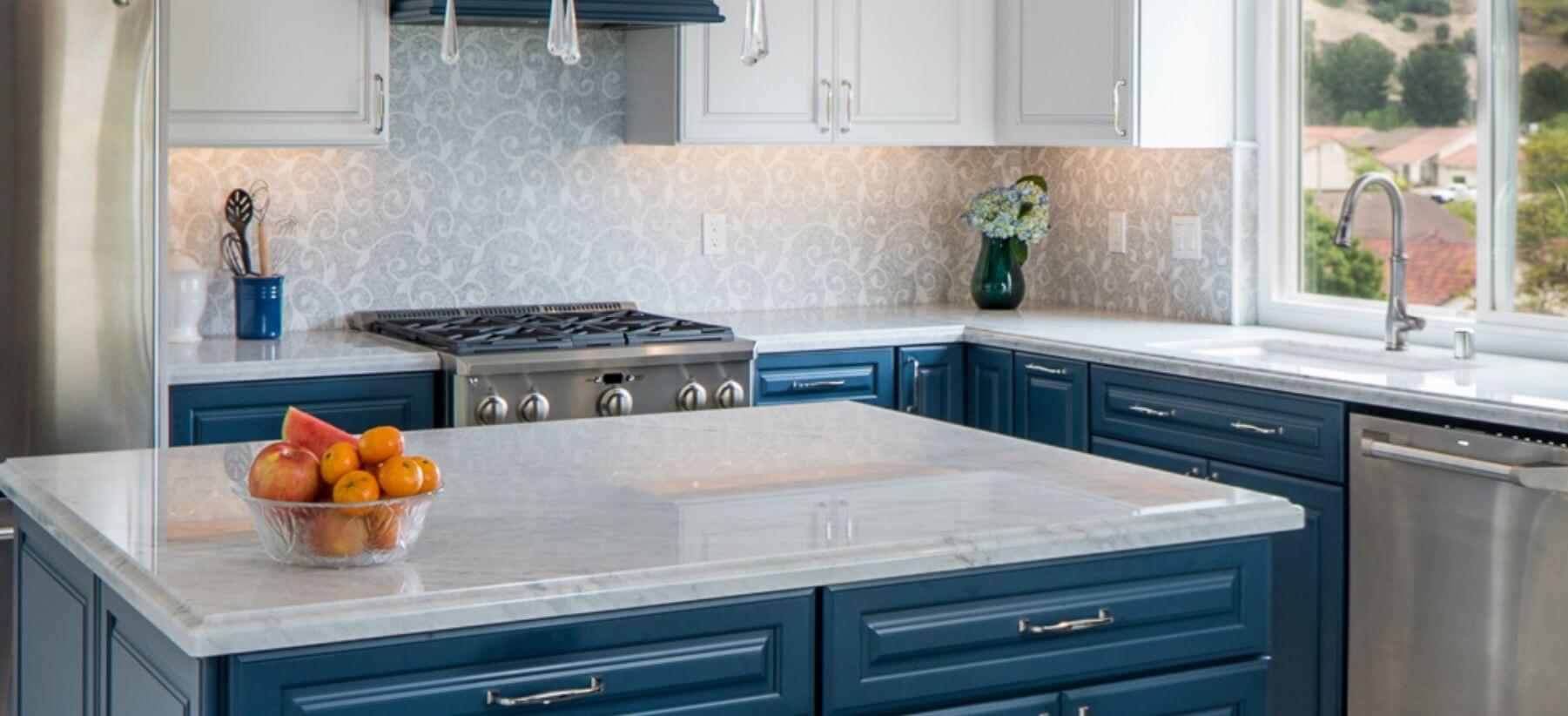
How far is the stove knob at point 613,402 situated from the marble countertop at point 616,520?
3.77ft

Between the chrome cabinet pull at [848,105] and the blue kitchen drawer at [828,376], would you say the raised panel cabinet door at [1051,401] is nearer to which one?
the blue kitchen drawer at [828,376]

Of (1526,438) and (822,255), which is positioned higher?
(822,255)

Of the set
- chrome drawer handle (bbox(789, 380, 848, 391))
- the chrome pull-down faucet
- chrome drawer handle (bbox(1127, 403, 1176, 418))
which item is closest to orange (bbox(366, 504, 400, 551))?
chrome drawer handle (bbox(1127, 403, 1176, 418))

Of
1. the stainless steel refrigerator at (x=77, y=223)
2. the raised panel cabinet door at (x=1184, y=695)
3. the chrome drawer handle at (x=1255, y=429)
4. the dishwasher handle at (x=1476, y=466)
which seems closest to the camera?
the raised panel cabinet door at (x=1184, y=695)

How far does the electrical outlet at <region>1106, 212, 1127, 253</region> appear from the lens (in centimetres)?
506

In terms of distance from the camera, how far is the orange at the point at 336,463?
1.89m

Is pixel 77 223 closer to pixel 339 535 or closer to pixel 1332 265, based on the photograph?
pixel 339 535

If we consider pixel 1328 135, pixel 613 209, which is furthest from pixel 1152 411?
pixel 613 209

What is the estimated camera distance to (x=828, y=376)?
4.47 meters

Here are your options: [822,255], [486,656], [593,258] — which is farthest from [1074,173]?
[486,656]

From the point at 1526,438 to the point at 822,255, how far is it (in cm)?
242

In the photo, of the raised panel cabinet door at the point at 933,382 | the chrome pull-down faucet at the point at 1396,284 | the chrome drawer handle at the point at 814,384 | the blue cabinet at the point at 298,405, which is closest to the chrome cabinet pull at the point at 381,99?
the blue cabinet at the point at 298,405

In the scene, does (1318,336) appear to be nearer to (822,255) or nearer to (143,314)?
(822,255)

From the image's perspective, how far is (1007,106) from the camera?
192 inches
